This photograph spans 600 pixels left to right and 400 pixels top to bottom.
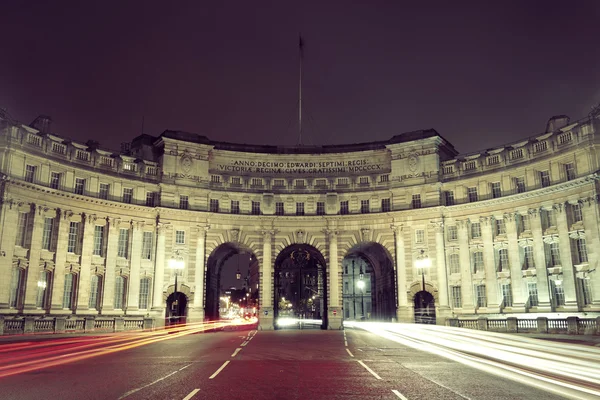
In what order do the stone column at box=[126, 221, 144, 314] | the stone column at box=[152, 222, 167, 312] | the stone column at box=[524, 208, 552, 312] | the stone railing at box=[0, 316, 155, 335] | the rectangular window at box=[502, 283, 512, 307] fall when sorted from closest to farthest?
1. the stone railing at box=[0, 316, 155, 335]
2. the stone column at box=[524, 208, 552, 312]
3. the rectangular window at box=[502, 283, 512, 307]
4. the stone column at box=[126, 221, 144, 314]
5. the stone column at box=[152, 222, 167, 312]

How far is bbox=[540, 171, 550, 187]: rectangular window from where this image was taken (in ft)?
159

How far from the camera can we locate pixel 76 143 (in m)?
50.2

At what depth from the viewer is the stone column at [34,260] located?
43625 millimetres

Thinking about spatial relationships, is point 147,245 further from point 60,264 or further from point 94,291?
point 60,264

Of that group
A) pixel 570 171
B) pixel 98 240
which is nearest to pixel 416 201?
pixel 570 171

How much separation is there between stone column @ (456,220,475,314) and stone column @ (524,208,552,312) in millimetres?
5405

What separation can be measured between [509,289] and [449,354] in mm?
32073

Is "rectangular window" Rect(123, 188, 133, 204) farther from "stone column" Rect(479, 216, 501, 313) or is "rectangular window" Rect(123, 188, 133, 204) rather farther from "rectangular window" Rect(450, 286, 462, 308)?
"stone column" Rect(479, 216, 501, 313)

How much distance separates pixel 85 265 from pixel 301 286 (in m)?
27.3

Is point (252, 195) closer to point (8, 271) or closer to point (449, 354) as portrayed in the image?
point (8, 271)

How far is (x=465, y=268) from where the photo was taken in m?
52.2

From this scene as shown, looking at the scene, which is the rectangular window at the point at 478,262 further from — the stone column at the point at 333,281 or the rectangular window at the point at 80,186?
the rectangular window at the point at 80,186

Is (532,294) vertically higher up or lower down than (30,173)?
lower down

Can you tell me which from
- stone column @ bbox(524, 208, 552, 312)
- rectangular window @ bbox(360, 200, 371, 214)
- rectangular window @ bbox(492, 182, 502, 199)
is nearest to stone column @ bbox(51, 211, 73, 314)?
rectangular window @ bbox(360, 200, 371, 214)
